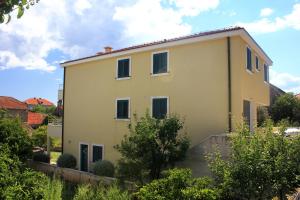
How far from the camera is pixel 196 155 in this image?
16734 mm

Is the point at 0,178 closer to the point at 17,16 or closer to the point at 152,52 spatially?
the point at 17,16

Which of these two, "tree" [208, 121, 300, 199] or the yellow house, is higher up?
the yellow house

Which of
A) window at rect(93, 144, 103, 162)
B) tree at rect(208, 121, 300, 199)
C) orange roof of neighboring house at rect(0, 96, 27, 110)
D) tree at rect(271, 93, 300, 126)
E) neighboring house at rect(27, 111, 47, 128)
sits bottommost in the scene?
window at rect(93, 144, 103, 162)

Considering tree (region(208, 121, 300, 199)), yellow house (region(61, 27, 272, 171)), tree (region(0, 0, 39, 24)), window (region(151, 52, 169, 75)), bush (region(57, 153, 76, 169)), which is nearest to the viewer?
tree (region(0, 0, 39, 24))

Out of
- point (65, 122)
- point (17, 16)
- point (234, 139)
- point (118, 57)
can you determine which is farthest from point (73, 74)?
point (17, 16)

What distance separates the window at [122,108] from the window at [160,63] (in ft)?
11.2

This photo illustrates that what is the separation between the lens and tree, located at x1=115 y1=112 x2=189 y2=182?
16469 mm

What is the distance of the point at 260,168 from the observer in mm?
10180

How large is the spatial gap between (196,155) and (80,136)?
13531 mm

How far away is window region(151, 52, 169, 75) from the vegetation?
11.2 m

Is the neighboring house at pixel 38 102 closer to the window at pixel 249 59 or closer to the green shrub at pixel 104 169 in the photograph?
the green shrub at pixel 104 169

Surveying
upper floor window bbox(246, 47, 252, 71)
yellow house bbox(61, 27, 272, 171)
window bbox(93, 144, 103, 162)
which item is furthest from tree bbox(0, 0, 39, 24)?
window bbox(93, 144, 103, 162)

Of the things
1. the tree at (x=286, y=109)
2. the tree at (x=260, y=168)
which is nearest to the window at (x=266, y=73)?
the tree at (x=286, y=109)

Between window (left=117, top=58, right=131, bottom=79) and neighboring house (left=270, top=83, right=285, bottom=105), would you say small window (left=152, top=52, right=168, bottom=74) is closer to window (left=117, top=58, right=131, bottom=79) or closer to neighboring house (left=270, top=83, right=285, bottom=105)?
window (left=117, top=58, right=131, bottom=79)
